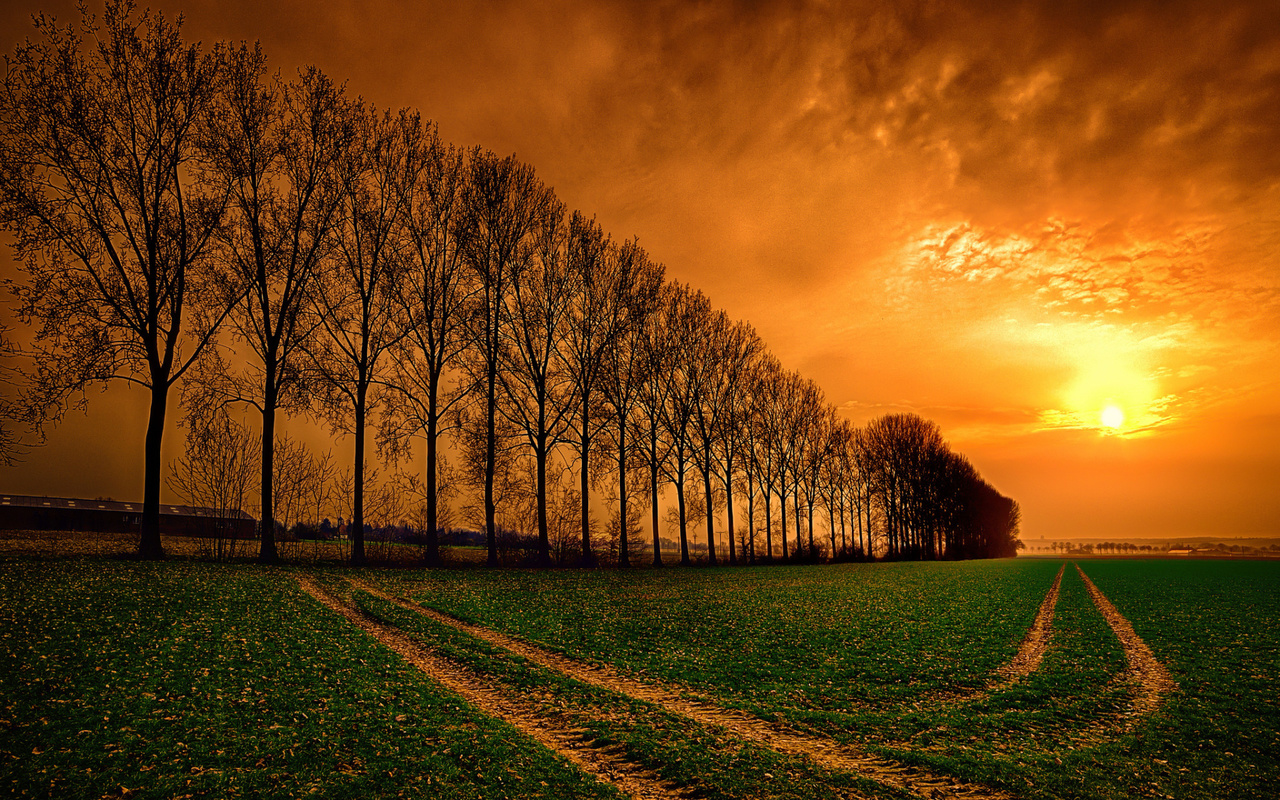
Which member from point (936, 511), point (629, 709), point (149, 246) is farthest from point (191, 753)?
point (936, 511)

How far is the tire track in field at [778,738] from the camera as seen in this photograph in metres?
8.40

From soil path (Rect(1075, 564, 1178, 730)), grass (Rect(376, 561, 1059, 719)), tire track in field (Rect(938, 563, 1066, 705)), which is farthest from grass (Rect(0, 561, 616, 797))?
soil path (Rect(1075, 564, 1178, 730))

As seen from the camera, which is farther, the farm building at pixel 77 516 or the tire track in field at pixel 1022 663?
the farm building at pixel 77 516

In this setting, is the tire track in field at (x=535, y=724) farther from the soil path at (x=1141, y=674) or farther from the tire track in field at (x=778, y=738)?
the soil path at (x=1141, y=674)

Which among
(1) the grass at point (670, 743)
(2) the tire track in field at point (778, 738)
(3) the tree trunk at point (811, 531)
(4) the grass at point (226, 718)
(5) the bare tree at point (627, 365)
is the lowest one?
(3) the tree trunk at point (811, 531)

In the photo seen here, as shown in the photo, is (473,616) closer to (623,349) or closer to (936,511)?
(623,349)

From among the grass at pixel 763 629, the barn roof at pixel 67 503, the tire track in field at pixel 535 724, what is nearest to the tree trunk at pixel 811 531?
the grass at pixel 763 629

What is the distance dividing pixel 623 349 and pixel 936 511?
7378 cm

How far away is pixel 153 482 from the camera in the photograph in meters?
27.3

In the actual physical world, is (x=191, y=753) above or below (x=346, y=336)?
below

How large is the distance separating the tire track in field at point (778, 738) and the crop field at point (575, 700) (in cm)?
6

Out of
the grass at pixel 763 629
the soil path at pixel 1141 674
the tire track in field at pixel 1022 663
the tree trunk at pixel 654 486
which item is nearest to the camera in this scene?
the soil path at pixel 1141 674

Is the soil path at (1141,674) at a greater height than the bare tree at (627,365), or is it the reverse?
the bare tree at (627,365)

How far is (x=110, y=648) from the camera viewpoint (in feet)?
38.6
